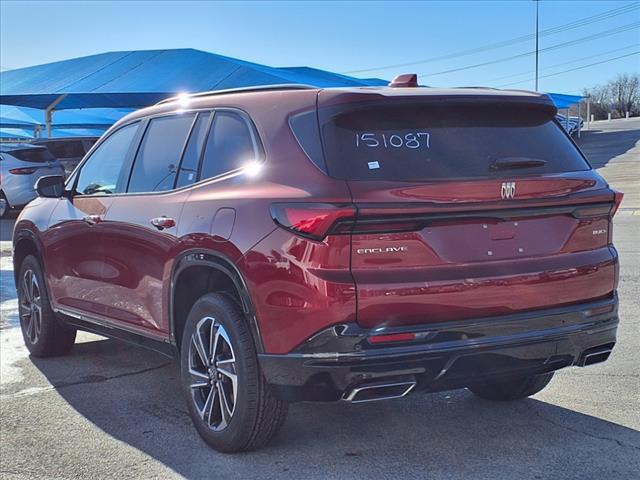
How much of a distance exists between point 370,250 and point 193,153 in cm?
152

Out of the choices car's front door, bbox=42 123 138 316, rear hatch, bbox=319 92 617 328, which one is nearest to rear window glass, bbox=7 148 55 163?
car's front door, bbox=42 123 138 316

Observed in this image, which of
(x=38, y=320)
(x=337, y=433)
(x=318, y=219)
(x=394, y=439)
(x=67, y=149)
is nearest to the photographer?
(x=318, y=219)

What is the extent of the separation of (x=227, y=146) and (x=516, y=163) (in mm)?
1500

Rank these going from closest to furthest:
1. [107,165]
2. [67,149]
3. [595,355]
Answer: [595,355]
[107,165]
[67,149]

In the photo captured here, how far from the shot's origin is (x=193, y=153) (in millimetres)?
4527

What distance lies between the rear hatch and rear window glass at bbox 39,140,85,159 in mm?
21699

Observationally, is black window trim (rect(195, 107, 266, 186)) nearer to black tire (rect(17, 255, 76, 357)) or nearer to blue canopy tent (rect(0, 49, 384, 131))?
black tire (rect(17, 255, 76, 357))

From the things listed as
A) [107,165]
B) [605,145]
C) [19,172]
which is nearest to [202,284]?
[107,165]

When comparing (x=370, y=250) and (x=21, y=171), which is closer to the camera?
(x=370, y=250)

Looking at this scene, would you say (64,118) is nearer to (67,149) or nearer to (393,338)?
(67,149)

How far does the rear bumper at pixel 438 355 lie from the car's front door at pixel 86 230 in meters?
2.04

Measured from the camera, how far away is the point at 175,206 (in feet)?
14.5

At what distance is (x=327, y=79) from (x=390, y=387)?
21102 millimetres

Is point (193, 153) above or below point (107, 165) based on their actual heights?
above
